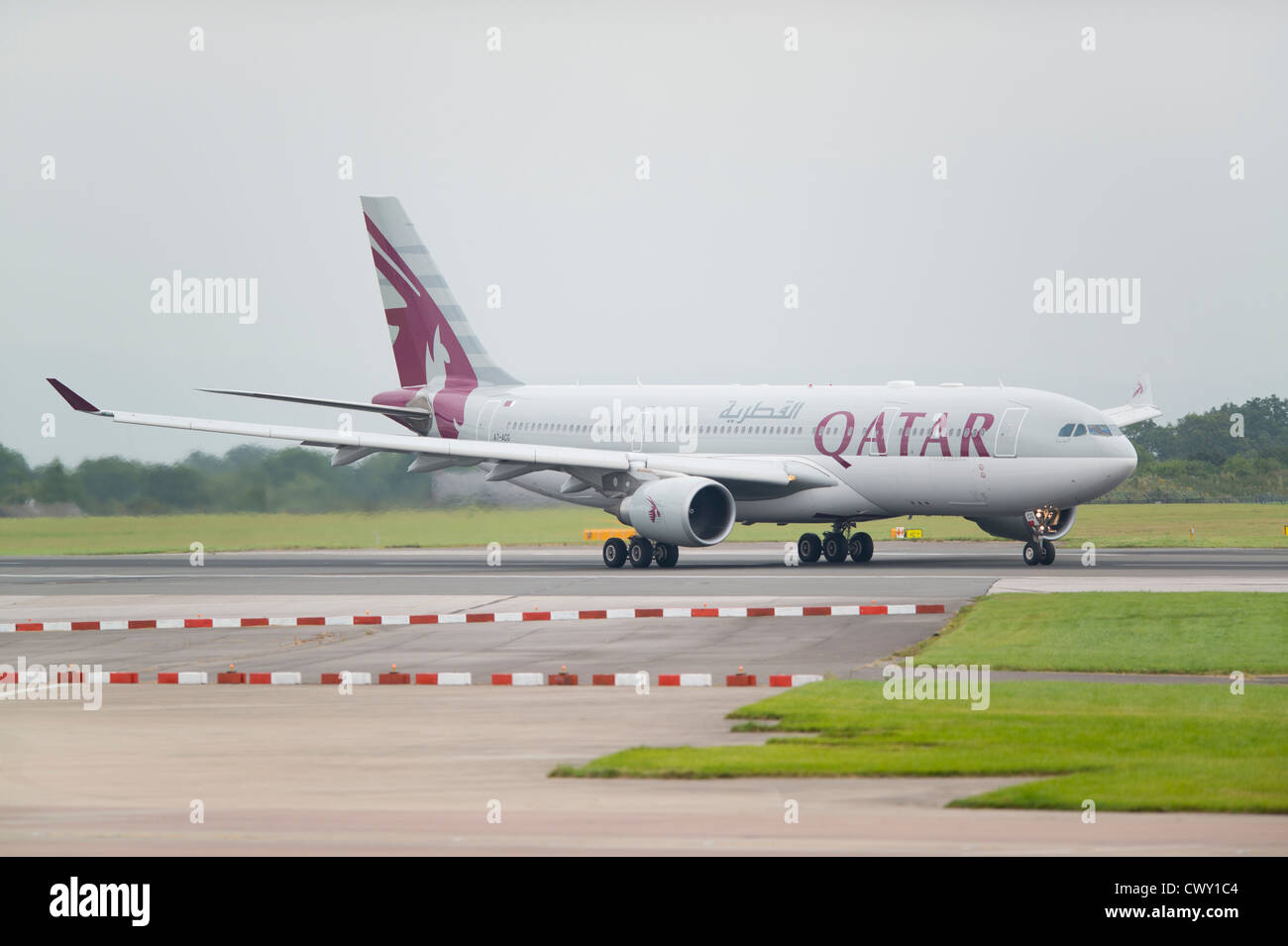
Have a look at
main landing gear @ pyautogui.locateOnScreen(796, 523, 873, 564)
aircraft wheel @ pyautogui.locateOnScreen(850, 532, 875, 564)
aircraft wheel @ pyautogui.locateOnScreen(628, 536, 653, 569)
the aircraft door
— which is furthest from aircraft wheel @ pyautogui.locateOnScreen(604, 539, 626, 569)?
the aircraft door

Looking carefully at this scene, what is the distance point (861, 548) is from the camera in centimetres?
4250

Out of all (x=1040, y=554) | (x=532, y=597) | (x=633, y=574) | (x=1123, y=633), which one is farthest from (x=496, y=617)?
(x=1040, y=554)

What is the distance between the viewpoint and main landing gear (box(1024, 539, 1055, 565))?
39.1 metres

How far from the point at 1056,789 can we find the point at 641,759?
325 centimetres

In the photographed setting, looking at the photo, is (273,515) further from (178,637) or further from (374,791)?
(374,791)

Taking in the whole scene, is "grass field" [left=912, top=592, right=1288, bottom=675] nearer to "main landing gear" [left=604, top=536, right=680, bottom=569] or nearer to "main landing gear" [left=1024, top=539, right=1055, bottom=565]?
"main landing gear" [left=1024, top=539, right=1055, bottom=565]

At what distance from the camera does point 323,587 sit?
116ft

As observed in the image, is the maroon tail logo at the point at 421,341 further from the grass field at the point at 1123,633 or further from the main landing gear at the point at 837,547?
the grass field at the point at 1123,633

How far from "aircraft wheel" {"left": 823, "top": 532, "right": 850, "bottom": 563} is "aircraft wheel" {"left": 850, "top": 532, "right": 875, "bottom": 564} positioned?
207 mm

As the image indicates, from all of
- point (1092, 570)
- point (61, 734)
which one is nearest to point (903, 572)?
point (1092, 570)

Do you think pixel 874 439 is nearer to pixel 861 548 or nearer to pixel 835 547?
pixel 861 548

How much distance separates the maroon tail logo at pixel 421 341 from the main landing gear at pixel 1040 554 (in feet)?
61.3

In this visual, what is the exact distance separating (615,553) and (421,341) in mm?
13376
